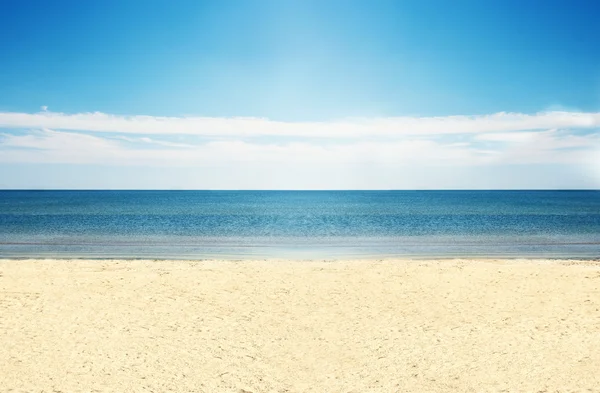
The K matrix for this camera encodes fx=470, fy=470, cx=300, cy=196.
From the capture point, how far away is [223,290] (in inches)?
572

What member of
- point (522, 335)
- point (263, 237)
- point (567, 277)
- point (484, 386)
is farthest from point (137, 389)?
point (263, 237)

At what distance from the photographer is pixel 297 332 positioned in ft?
35.9

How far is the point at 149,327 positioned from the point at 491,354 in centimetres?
752

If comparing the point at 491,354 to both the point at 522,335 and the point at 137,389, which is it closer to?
the point at 522,335

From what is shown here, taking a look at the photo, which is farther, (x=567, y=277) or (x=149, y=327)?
(x=567, y=277)

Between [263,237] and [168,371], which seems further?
[263,237]

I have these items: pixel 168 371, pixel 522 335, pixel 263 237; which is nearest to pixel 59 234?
pixel 263 237

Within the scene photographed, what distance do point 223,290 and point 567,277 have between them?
12.0 metres

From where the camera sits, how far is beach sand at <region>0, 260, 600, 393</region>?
27.3 feet

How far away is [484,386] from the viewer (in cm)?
805

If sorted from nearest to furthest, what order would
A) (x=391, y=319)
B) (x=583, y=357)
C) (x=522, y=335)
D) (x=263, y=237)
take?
(x=583, y=357) → (x=522, y=335) → (x=391, y=319) → (x=263, y=237)

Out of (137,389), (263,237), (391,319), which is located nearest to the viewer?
(137,389)

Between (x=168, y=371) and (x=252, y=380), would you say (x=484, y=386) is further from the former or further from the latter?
(x=168, y=371)

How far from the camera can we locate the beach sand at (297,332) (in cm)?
834
